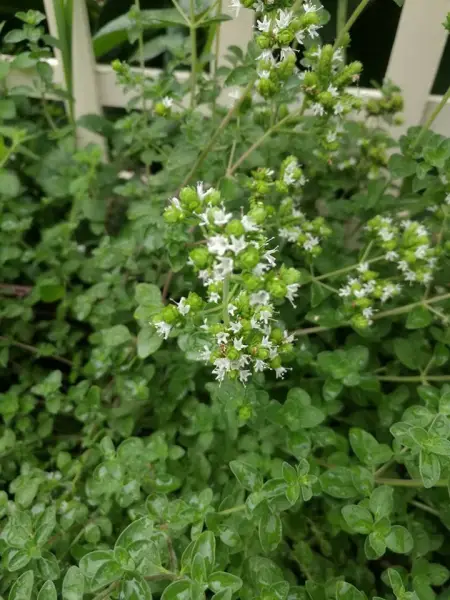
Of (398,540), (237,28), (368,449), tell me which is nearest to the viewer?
(398,540)

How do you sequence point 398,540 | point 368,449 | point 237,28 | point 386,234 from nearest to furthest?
point 398,540 → point 368,449 → point 386,234 → point 237,28

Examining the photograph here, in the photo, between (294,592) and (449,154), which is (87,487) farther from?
(449,154)

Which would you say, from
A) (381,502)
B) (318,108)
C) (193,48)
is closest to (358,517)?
(381,502)

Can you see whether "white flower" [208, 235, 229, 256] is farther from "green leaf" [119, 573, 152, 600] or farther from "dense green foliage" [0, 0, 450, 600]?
"green leaf" [119, 573, 152, 600]

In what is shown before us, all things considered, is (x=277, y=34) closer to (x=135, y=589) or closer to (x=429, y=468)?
(x=429, y=468)

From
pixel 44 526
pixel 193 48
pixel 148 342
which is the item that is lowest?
pixel 44 526

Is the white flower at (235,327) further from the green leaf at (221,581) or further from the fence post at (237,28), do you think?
the fence post at (237,28)

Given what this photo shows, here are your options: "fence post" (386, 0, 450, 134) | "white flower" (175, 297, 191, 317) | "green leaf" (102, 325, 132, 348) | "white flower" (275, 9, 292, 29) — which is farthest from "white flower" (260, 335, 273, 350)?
"fence post" (386, 0, 450, 134)
